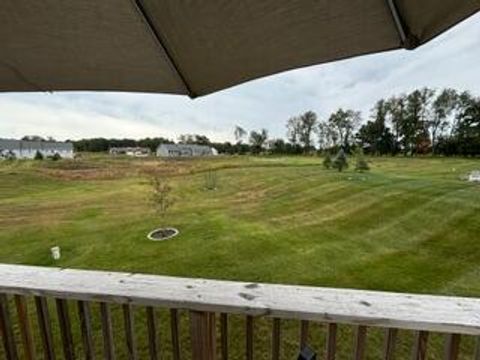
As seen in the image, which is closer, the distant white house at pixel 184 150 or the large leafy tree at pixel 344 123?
the large leafy tree at pixel 344 123

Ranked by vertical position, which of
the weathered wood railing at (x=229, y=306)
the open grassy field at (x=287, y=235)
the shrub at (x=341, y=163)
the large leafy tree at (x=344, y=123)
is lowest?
the open grassy field at (x=287, y=235)

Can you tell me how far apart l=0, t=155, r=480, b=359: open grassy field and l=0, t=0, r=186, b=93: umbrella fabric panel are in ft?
9.39

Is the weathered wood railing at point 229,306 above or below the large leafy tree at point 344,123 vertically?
below

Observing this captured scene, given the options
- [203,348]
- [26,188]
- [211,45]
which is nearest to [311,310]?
[203,348]

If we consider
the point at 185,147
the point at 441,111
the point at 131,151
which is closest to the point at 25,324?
the point at 441,111

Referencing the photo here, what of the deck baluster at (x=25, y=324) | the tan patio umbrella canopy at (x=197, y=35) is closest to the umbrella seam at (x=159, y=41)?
the tan patio umbrella canopy at (x=197, y=35)

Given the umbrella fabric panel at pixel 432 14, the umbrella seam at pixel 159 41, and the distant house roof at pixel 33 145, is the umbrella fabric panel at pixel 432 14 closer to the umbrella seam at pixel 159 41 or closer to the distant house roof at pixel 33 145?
the umbrella seam at pixel 159 41

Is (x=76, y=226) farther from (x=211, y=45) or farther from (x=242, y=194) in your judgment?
(x=211, y=45)

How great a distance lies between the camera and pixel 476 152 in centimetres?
3180

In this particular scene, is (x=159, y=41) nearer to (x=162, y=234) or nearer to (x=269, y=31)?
(x=269, y=31)

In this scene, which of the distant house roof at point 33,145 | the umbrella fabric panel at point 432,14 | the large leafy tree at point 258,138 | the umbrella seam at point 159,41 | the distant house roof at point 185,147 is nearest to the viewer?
the umbrella fabric panel at point 432,14

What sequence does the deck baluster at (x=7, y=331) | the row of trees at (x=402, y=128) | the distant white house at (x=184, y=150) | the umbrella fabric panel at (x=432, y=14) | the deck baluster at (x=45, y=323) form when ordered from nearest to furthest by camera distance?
the umbrella fabric panel at (x=432, y=14) → the deck baluster at (x=45, y=323) → the deck baluster at (x=7, y=331) → the row of trees at (x=402, y=128) → the distant white house at (x=184, y=150)

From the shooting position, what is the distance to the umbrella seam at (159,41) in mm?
1069

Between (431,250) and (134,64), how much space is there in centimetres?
642
